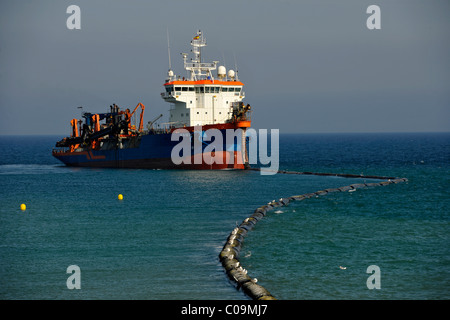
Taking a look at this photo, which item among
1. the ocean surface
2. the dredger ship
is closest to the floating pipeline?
the ocean surface

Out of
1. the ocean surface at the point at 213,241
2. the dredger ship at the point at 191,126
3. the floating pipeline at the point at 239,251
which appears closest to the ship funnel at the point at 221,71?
the dredger ship at the point at 191,126

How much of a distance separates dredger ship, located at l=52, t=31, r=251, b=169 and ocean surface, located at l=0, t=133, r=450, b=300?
1303 centimetres

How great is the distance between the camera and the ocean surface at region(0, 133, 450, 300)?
25250mm

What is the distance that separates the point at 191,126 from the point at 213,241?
42490mm

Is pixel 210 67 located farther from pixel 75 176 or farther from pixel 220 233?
pixel 220 233

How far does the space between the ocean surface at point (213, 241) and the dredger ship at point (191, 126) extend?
42.8ft

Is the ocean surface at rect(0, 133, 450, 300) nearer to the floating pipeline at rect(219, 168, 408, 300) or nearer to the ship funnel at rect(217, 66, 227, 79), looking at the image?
the floating pipeline at rect(219, 168, 408, 300)

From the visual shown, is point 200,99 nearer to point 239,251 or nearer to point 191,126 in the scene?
point 191,126

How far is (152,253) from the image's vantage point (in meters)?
31.0

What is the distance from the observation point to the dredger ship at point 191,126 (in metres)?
74.7

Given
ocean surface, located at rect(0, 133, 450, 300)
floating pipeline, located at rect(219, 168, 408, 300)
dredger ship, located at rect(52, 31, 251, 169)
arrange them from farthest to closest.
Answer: dredger ship, located at rect(52, 31, 251, 169) → ocean surface, located at rect(0, 133, 450, 300) → floating pipeline, located at rect(219, 168, 408, 300)

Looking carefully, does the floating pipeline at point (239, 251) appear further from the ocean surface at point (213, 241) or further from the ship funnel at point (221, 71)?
the ship funnel at point (221, 71)

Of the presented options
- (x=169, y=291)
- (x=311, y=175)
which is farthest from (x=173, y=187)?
(x=169, y=291)
